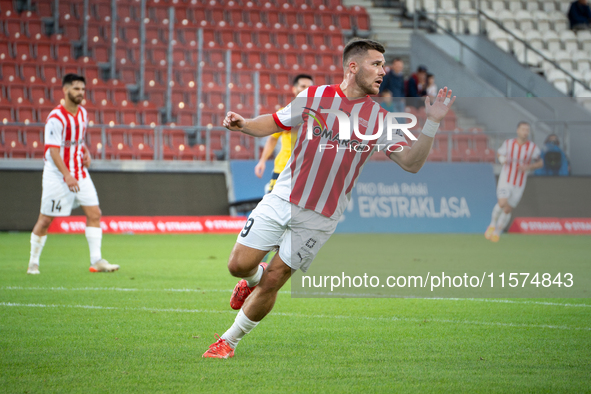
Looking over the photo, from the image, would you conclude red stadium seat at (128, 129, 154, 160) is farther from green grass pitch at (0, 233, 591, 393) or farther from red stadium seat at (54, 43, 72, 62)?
green grass pitch at (0, 233, 591, 393)

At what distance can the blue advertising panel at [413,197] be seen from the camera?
16703 mm

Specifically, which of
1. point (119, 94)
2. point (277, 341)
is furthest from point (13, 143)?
point (277, 341)

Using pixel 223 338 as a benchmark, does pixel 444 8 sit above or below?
above

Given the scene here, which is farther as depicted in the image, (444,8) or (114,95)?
(444,8)

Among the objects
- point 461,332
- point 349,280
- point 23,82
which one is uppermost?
point 23,82

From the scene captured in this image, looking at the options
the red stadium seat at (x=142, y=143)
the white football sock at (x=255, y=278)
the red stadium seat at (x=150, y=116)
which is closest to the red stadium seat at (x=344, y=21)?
the red stadium seat at (x=150, y=116)

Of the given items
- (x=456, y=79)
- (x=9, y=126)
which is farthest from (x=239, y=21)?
(x=9, y=126)

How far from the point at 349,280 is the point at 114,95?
11578 mm

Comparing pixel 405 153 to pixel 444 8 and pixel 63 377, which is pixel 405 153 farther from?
pixel 444 8

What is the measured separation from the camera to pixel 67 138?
8.93 m

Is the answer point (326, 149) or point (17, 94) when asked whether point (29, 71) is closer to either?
point (17, 94)

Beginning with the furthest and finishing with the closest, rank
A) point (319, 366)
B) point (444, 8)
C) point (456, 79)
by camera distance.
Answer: point (444, 8)
point (456, 79)
point (319, 366)

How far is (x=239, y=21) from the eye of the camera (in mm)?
22266

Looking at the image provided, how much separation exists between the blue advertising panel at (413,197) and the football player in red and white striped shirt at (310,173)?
11671mm
